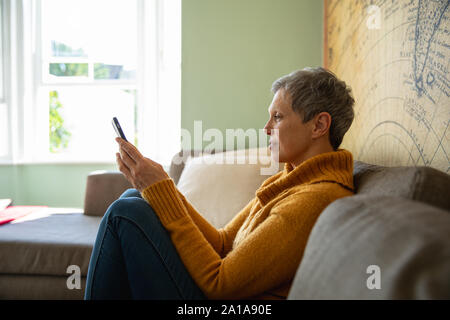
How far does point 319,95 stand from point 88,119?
2431 millimetres

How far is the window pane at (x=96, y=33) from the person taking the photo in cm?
292

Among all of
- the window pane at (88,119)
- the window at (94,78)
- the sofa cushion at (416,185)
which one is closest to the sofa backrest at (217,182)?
the sofa cushion at (416,185)

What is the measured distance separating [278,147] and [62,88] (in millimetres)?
2440

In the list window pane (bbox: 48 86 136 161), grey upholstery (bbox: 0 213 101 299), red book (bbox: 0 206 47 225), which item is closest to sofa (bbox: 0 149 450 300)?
grey upholstery (bbox: 0 213 101 299)

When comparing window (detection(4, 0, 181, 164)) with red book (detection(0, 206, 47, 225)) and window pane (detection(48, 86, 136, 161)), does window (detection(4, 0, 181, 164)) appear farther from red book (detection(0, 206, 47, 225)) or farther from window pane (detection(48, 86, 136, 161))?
red book (detection(0, 206, 47, 225))

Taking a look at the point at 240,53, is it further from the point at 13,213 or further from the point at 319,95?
the point at 13,213

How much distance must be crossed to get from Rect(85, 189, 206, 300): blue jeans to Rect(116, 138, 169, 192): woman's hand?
2.6 inches

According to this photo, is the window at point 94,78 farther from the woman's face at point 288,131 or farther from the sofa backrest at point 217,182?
the woman's face at point 288,131

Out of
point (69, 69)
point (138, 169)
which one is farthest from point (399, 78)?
point (69, 69)

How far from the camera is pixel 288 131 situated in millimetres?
1129

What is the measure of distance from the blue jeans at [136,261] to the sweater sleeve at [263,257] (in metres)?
0.04
